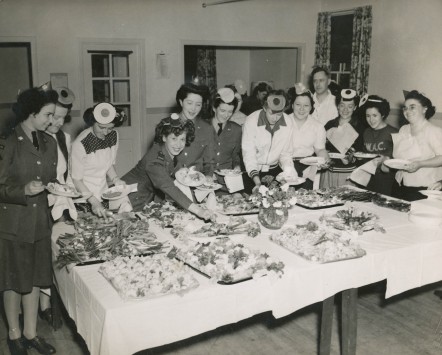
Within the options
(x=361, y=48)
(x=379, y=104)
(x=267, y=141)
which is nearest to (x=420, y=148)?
(x=379, y=104)

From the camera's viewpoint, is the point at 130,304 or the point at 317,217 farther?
the point at 317,217

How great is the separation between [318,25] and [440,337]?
6.31m

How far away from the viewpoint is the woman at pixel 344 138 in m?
4.41

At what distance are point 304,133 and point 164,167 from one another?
1.70m

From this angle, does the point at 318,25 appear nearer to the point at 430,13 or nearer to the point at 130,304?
the point at 430,13

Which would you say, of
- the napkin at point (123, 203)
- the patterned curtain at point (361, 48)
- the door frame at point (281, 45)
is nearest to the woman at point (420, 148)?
the napkin at point (123, 203)

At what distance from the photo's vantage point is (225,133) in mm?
4234

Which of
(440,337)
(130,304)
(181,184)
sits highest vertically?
(181,184)

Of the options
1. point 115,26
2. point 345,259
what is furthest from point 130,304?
point 115,26

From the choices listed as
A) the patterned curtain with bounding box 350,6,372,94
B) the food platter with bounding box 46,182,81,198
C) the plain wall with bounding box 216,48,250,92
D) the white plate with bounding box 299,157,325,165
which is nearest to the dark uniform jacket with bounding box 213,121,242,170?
the white plate with bounding box 299,157,325,165

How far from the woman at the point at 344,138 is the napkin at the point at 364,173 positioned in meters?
0.06

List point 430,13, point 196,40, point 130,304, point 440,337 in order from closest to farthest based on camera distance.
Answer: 1. point 130,304
2. point 440,337
3. point 430,13
4. point 196,40

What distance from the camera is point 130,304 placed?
1.89 meters

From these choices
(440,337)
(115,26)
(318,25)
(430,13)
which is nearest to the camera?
(440,337)
